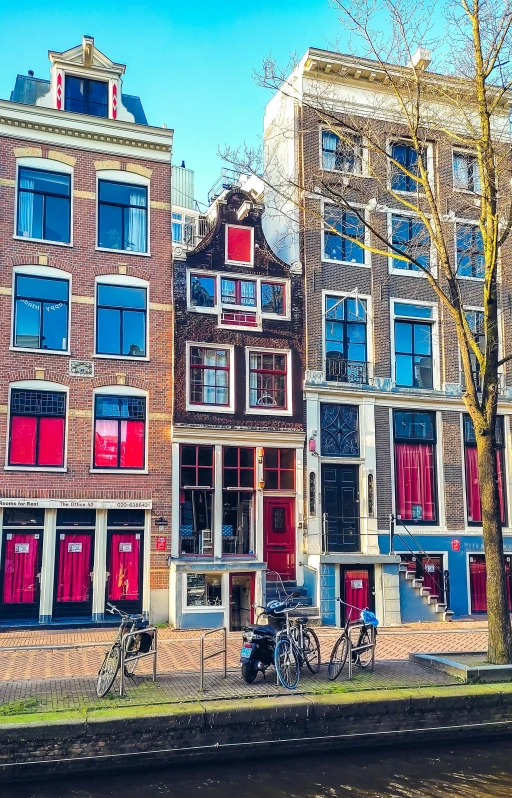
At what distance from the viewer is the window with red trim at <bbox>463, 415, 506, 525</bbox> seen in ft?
75.8

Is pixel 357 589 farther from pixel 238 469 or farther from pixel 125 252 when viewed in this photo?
pixel 125 252

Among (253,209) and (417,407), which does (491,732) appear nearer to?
(417,407)

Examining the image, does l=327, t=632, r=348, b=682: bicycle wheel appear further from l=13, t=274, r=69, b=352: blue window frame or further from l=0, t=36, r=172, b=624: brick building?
l=13, t=274, r=69, b=352: blue window frame

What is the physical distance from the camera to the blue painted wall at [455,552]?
21938mm

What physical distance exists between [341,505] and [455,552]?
3808 mm

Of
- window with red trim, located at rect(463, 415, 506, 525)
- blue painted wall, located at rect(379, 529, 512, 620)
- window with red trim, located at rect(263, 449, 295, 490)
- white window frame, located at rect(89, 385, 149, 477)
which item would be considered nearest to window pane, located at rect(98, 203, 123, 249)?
white window frame, located at rect(89, 385, 149, 477)

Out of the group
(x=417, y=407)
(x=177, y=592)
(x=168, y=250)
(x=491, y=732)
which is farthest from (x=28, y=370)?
(x=491, y=732)

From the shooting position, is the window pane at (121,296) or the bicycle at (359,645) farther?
the window pane at (121,296)

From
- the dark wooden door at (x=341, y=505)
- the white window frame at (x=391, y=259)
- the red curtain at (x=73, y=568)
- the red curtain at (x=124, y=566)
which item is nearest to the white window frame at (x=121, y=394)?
the red curtain at (x=124, y=566)

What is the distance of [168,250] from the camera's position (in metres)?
21.2

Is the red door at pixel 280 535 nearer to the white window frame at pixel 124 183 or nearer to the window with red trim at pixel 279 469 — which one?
the window with red trim at pixel 279 469

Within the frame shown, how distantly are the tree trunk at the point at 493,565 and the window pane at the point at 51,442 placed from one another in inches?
418

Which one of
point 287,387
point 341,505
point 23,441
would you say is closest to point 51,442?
point 23,441

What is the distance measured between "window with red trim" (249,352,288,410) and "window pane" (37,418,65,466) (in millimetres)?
5245
